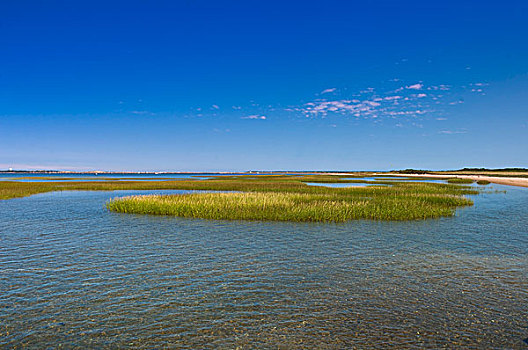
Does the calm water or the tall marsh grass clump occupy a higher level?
the tall marsh grass clump

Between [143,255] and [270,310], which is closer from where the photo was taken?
[270,310]

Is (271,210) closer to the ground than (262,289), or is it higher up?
higher up

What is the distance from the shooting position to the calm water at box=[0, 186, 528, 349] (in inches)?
317

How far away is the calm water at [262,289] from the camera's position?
317 inches

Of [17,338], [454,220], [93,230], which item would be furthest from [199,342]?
[454,220]

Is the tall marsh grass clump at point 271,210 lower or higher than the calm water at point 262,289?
higher

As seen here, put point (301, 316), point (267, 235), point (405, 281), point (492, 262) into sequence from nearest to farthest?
1. point (301, 316)
2. point (405, 281)
3. point (492, 262)
4. point (267, 235)

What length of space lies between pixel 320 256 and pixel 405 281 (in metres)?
4.11

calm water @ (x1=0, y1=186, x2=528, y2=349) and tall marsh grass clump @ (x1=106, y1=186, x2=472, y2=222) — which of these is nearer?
calm water @ (x1=0, y1=186, x2=528, y2=349)

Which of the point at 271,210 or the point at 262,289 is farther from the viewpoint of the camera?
the point at 271,210

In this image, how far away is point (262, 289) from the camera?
11117 millimetres

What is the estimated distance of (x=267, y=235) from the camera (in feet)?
64.9

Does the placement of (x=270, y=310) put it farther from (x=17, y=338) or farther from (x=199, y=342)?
(x=17, y=338)

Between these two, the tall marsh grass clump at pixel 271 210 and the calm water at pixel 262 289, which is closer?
the calm water at pixel 262 289
